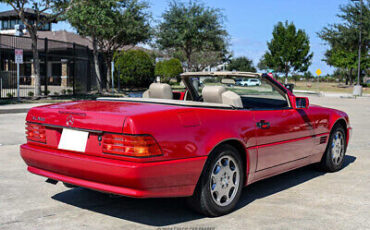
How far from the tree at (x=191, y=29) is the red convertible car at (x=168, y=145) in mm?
35351

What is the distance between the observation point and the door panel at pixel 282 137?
4625 millimetres

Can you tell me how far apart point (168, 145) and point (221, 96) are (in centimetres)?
126

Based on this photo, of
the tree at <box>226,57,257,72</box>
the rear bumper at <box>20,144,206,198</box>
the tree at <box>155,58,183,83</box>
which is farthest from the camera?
the tree at <box>226,57,257,72</box>

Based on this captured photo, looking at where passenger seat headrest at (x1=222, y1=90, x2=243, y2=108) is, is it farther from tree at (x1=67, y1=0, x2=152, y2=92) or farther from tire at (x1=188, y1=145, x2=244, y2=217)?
tree at (x1=67, y1=0, x2=152, y2=92)

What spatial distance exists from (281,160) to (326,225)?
3.58 ft

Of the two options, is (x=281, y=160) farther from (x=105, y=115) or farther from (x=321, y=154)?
(x=105, y=115)

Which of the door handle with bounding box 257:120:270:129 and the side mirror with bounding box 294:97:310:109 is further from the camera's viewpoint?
the side mirror with bounding box 294:97:310:109

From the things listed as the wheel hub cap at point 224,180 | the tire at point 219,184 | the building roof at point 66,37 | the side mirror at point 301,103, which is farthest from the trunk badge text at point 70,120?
the building roof at point 66,37

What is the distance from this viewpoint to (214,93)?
186 inches

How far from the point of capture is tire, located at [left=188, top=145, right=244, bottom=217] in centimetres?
398

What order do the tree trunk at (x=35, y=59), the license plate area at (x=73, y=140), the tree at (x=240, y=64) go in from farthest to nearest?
the tree at (x=240, y=64) < the tree trunk at (x=35, y=59) < the license plate area at (x=73, y=140)

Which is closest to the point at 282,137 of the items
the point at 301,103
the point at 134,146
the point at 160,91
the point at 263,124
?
the point at 263,124

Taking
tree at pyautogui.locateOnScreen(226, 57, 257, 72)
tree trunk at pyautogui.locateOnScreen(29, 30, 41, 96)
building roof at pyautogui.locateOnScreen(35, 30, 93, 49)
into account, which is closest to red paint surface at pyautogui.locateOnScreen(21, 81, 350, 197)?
tree trunk at pyautogui.locateOnScreen(29, 30, 41, 96)

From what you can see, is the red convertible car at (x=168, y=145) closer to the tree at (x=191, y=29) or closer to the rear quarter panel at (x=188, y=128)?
the rear quarter panel at (x=188, y=128)
